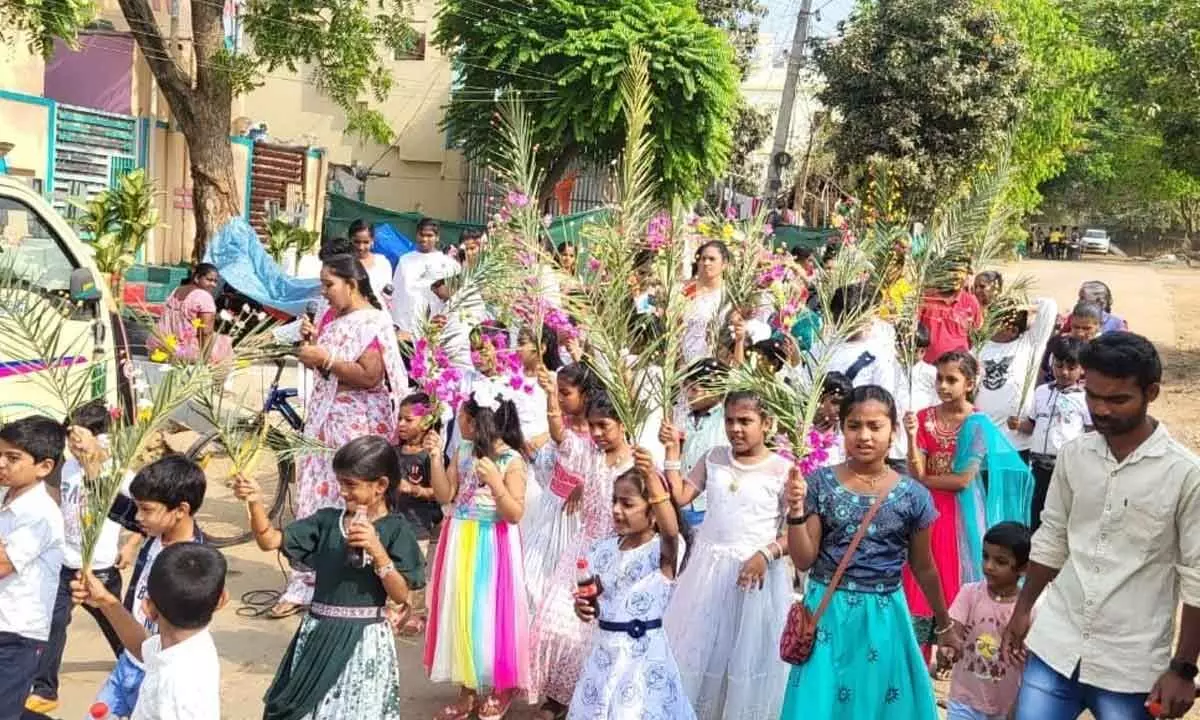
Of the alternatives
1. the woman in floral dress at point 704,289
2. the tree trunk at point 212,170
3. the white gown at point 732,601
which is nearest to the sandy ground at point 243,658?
the white gown at point 732,601

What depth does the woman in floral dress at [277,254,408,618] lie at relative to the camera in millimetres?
5355

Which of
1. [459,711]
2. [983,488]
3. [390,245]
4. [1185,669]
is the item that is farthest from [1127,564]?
[390,245]

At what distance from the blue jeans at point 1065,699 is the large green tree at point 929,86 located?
18.5 meters

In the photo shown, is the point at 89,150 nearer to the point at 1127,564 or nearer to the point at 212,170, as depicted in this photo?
the point at 212,170

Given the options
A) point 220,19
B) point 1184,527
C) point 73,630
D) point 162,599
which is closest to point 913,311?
point 1184,527

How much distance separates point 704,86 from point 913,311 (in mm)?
13128

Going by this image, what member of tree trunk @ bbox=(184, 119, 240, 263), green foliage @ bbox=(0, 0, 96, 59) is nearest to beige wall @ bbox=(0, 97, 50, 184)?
tree trunk @ bbox=(184, 119, 240, 263)

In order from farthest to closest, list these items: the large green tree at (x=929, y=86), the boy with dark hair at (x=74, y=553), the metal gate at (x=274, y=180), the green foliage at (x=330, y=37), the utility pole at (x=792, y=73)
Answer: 1. the large green tree at (x=929, y=86)
2. the metal gate at (x=274, y=180)
3. the utility pole at (x=792, y=73)
4. the green foliage at (x=330, y=37)
5. the boy with dark hair at (x=74, y=553)

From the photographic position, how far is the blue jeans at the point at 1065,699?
3273 mm

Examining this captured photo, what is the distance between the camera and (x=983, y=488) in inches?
227

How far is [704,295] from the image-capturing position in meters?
6.99

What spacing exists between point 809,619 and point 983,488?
2.26 meters

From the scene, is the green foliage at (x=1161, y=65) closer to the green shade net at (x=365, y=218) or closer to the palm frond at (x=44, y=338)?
the green shade net at (x=365, y=218)

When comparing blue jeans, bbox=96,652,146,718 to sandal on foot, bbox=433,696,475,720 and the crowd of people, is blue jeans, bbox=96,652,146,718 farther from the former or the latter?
sandal on foot, bbox=433,696,475,720
